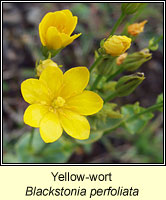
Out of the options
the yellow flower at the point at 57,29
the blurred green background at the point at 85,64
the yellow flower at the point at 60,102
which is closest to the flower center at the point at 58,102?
the yellow flower at the point at 60,102

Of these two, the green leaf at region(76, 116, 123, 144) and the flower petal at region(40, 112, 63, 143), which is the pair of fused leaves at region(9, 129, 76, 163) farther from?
the flower petal at region(40, 112, 63, 143)

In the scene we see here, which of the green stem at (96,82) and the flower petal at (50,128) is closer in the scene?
the flower petal at (50,128)

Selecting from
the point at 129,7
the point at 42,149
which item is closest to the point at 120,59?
the point at 129,7

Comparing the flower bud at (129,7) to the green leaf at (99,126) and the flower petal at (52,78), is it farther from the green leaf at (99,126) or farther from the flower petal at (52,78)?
the green leaf at (99,126)

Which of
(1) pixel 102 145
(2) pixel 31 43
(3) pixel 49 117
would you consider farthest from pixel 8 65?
(3) pixel 49 117

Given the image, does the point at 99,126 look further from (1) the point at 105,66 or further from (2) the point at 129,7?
(2) the point at 129,7
